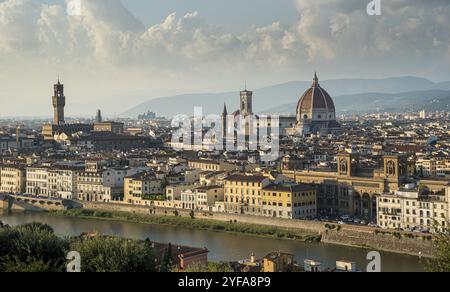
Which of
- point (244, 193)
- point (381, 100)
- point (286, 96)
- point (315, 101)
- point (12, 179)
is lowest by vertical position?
point (244, 193)

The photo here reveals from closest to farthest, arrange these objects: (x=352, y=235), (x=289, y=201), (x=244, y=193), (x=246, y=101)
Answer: (x=352, y=235)
(x=289, y=201)
(x=244, y=193)
(x=246, y=101)

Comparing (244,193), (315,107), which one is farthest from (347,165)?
(315,107)

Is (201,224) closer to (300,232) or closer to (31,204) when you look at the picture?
(300,232)

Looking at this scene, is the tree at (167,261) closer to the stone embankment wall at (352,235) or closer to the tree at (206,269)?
the tree at (206,269)

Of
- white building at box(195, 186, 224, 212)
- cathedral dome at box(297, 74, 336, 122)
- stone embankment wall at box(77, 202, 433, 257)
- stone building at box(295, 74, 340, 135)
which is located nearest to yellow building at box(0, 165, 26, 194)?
white building at box(195, 186, 224, 212)

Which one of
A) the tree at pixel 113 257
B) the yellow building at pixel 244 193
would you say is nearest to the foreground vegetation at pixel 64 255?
the tree at pixel 113 257

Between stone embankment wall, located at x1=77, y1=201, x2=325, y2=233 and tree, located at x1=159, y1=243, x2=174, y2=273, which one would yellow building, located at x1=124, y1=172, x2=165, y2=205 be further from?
tree, located at x1=159, y1=243, x2=174, y2=273
